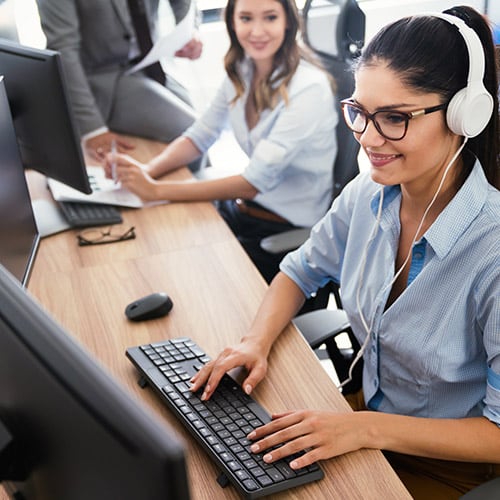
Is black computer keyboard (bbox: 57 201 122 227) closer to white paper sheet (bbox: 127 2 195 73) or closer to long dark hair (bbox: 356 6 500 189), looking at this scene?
white paper sheet (bbox: 127 2 195 73)

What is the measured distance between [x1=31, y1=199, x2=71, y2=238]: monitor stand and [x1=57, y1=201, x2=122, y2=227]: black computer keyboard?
2cm

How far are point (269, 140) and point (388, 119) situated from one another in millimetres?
898

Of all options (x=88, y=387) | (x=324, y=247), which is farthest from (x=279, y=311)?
(x=88, y=387)

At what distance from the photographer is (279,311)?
4.66 ft

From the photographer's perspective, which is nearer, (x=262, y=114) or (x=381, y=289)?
(x=381, y=289)

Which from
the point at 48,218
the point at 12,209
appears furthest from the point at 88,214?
the point at 12,209

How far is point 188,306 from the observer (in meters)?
1.50

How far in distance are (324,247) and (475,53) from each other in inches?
20.5

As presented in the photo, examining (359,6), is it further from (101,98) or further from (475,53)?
(101,98)

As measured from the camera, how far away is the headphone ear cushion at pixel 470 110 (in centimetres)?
110

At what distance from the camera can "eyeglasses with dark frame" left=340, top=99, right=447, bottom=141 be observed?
115 centimetres

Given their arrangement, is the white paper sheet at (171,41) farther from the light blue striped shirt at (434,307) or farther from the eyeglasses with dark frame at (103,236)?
the light blue striped shirt at (434,307)

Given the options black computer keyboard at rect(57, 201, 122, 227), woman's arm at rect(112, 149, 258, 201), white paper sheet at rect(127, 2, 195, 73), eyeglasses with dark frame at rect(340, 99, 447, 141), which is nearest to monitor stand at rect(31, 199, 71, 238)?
black computer keyboard at rect(57, 201, 122, 227)

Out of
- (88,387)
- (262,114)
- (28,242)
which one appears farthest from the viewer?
(262,114)
